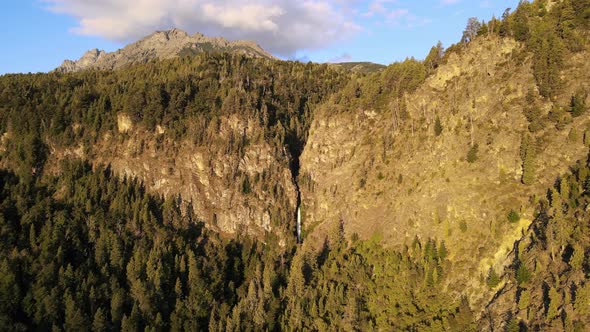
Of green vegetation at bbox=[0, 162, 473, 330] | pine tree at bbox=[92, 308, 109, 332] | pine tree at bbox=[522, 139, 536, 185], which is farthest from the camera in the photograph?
pine tree at bbox=[92, 308, 109, 332]

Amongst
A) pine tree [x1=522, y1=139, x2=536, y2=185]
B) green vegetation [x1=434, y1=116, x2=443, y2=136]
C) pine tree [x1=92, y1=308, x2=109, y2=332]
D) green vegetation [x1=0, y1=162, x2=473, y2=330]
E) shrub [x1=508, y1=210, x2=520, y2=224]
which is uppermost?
green vegetation [x1=434, y1=116, x2=443, y2=136]

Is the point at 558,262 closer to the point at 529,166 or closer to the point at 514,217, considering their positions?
the point at 514,217

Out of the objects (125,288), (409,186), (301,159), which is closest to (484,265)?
(409,186)

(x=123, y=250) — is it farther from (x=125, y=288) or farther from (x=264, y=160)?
(x=264, y=160)

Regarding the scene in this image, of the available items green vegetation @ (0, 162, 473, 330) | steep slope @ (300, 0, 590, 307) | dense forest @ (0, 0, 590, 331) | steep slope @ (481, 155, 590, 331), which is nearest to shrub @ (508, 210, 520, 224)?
dense forest @ (0, 0, 590, 331)

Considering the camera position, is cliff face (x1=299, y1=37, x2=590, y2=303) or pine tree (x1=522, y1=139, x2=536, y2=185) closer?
pine tree (x1=522, y1=139, x2=536, y2=185)

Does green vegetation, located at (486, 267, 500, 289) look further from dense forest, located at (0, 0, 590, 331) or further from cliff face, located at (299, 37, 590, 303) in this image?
cliff face, located at (299, 37, 590, 303)

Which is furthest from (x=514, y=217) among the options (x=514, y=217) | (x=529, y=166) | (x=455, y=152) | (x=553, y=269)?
(x=455, y=152)
